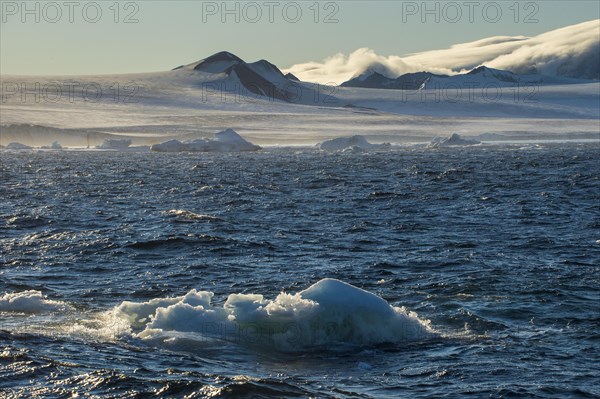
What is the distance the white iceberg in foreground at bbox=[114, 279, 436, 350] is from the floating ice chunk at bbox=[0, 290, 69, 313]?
1.52 m

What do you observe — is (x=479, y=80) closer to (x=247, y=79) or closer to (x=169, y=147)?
(x=247, y=79)

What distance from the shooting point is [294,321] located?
13.5 m

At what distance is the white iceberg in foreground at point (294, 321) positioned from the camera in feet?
43.8

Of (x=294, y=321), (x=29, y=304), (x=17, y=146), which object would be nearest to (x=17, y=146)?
(x=17, y=146)

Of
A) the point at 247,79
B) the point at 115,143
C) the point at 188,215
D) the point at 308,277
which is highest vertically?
the point at 247,79

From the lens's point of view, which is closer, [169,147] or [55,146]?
[169,147]

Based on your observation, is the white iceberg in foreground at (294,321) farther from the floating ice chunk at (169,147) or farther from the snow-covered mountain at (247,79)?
the snow-covered mountain at (247,79)

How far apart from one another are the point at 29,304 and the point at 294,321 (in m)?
4.26

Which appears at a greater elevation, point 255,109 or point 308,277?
point 255,109

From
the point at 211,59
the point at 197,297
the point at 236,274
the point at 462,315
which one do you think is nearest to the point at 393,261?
the point at 236,274

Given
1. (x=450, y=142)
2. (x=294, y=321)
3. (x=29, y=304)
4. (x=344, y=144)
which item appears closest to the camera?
(x=294, y=321)

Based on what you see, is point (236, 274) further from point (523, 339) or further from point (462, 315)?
point (523, 339)

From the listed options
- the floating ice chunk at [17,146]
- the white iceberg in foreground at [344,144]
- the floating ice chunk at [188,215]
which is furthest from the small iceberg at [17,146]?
the floating ice chunk at [188,215]

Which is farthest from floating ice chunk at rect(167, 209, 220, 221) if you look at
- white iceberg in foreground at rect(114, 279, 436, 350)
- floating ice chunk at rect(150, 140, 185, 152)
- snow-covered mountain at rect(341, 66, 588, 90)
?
snow-covered mountain at rect(341, 66, 588, 90)
